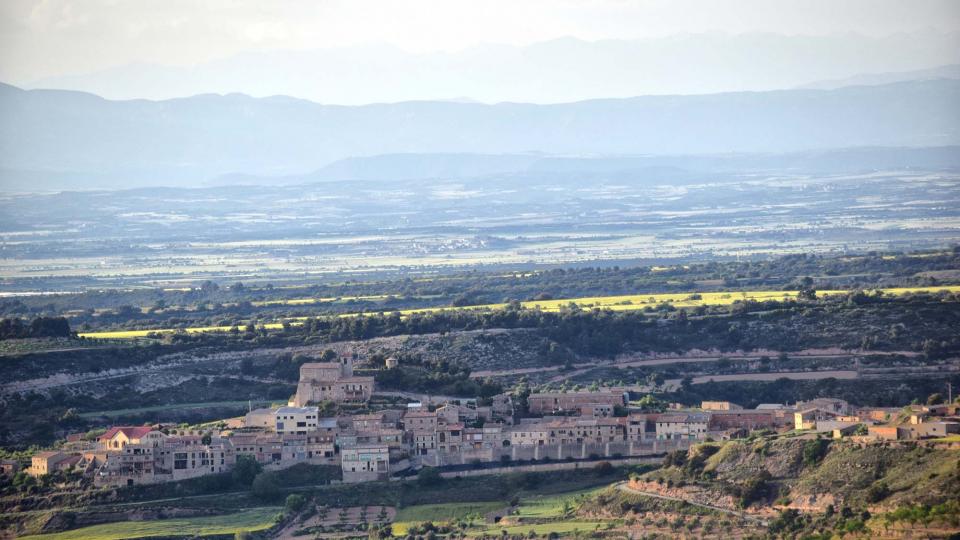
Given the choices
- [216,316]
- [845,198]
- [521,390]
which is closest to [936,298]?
[521,390]

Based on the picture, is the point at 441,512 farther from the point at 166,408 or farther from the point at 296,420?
the point at 166,408

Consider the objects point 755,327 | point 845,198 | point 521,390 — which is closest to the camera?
point 521,390

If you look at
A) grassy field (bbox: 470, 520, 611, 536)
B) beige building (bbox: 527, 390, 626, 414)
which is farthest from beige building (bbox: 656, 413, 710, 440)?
grassy field (bbox: 470, 520, 611, 536)

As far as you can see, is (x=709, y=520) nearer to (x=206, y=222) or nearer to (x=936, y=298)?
(x=936, y=298)

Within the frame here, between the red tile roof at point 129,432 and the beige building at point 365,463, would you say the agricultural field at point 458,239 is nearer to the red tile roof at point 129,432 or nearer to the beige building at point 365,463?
the red tile roof at point 129,432

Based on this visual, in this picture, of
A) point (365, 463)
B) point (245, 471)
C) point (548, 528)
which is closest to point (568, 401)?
point (365, 463)

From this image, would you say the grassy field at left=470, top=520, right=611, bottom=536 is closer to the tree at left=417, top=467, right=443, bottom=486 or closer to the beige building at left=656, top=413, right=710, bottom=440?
the tree at left=417, top=467, right=443, bottom=486

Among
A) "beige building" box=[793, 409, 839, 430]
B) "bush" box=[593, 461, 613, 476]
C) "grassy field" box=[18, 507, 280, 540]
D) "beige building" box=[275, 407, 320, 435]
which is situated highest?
"beige building" box=[275, 407, 320, 435]
